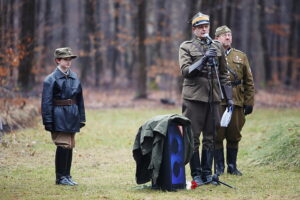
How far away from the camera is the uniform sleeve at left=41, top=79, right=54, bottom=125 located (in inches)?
319

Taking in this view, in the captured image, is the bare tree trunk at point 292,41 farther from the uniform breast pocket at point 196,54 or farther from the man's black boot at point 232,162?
the uniform breast pocket at point 196,54

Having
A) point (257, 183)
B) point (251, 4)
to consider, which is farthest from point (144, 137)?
point (251, 4)

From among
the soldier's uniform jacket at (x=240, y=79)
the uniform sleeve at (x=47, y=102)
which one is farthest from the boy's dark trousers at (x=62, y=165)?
the soldier's uniform jacket at (x=240, y=79)

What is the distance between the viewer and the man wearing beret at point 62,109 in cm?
816

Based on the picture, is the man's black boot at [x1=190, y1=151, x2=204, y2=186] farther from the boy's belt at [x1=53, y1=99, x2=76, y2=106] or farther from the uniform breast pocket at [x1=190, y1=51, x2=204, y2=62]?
the boy's belt at [x1=53, y1=99, x2=76, y2=106]

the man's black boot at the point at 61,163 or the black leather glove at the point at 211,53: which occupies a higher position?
the black leather glove at the point at 211,53

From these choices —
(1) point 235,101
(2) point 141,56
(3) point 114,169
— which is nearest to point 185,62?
(1) point 235,101

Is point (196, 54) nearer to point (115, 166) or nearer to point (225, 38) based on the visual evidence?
point (225, 38)

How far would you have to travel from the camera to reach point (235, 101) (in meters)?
9.30

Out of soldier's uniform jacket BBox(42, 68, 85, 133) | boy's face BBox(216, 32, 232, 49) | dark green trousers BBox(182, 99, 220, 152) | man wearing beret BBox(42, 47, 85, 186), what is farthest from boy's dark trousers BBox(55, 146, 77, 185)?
boy's face BBox(216, 32, 232, 49)

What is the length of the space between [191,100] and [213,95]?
340mm

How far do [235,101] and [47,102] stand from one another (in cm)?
319

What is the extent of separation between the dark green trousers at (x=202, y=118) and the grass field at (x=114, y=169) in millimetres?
696

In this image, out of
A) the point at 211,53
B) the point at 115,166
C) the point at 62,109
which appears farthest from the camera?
the point at 115,166
